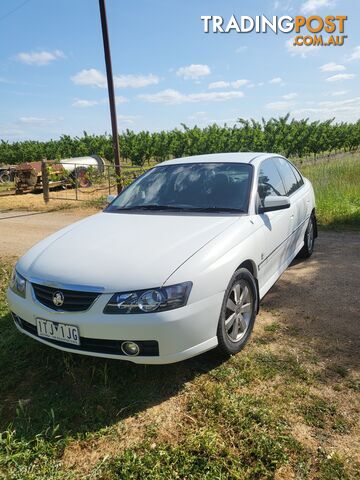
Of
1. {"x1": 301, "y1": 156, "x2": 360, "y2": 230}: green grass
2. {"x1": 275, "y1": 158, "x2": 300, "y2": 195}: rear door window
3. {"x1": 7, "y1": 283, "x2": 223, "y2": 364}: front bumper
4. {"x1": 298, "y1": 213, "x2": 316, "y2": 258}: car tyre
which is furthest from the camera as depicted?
{"x1": 301, "y1": 156, "x2": 360, "y2": 230}: green grass

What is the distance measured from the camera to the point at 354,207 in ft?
26.9

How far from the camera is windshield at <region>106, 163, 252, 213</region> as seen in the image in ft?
11.5

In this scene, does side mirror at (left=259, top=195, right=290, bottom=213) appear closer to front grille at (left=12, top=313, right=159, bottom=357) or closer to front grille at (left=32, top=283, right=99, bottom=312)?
front grille at (left=12, top=313, right=159, bottom=357)

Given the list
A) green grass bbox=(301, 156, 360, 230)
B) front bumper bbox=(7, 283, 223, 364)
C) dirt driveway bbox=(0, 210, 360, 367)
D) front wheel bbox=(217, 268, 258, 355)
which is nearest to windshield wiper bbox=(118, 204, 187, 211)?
front wheel bbox=(217, 268, 258, 355)

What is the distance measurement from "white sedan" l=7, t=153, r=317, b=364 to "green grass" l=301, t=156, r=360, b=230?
168 inches

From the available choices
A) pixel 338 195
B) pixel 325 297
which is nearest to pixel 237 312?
pixel 325 297

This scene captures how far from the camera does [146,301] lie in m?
2.38

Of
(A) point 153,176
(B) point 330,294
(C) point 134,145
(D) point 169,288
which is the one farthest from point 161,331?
(C) point 134,145

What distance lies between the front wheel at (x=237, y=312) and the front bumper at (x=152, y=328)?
0.13 meters

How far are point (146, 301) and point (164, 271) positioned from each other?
0.22 metres

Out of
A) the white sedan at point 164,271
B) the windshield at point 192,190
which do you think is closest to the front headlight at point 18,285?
the white sedan at point 164,271

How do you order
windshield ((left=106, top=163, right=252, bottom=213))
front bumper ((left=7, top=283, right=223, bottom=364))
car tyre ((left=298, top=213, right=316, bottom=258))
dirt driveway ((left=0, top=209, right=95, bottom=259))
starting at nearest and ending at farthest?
front bumper ((left=7, top=283, right=223, bottom=364)), windshield ((left=106, top=163, right=252, bottom=213)), car tyre ((left=298, top=213, right=316, bottom=258)), dirt driveway ((left=0, top=209, right=95, bottom=259))

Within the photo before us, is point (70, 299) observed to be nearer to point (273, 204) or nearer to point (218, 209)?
point (218, 209)

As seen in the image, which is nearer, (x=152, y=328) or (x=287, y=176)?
(x=152, y=328)
